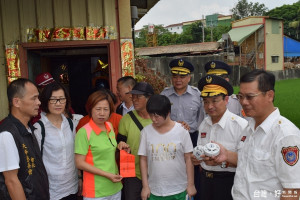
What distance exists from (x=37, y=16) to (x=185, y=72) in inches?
97.3

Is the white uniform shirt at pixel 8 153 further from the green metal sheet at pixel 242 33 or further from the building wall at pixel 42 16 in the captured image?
the green metal sheet at pixel 242 33

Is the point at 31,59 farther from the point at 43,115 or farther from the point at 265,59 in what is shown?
the point at 265,59

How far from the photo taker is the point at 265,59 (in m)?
28.0

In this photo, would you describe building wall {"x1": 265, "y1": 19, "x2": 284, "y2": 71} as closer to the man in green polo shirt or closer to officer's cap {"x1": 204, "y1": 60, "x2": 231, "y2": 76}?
officer's cap {"x1": 204, "y1": 60, "x2": 231, "y2": 76}

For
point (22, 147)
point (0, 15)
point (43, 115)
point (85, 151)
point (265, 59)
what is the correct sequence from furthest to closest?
1. point (265, 59)
2. point (0, 15)
3. point (43, 115)
4. point (85, 151)
5. point (22, 147)

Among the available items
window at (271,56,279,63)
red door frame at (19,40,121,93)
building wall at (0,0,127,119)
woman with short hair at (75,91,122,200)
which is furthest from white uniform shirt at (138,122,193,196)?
window at (271,56,279,63)

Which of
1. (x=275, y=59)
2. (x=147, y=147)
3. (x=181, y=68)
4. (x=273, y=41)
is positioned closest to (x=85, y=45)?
(x=181, y=68)

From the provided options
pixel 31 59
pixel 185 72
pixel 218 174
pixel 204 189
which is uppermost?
pixel 31 59

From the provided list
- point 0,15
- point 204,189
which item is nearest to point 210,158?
point 204,189

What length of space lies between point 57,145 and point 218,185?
1523mm

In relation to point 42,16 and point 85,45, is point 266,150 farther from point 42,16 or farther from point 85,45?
point 42,16

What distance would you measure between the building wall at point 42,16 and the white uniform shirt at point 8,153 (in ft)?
8.45

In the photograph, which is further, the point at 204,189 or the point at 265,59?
the point at 265,59

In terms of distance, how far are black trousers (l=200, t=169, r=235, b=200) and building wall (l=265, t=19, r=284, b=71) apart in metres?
28.1
